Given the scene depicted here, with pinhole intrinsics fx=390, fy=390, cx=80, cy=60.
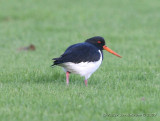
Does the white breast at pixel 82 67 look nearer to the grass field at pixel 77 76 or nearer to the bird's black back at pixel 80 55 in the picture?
the bird's black back at pixel 80 55

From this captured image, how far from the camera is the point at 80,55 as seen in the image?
27.3 ft

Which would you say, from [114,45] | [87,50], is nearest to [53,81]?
[87,50]

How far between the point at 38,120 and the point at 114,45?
35.4ft

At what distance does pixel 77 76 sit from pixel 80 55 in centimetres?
169

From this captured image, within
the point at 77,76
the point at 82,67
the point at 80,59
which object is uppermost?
the point at 80,59

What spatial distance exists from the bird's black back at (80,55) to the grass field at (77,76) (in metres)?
0.59

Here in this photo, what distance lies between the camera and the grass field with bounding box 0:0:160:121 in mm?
6605

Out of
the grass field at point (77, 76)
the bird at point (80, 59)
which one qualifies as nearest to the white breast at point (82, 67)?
the bird at point (80, 59)

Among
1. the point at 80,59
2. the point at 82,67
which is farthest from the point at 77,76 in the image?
the point at 80,59

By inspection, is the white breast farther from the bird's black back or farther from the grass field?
the grass field

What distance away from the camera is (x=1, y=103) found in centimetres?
690

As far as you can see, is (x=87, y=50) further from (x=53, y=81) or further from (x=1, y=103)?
(x=1, y=103)

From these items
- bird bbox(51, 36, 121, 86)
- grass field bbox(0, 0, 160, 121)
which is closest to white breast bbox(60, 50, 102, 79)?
bird bbox(51, 36, 121, 86)

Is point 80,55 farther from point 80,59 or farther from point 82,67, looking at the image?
point 82,67
